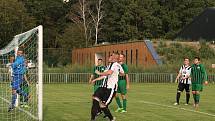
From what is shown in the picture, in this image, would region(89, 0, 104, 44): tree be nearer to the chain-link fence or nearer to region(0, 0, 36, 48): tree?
the chain-link fence

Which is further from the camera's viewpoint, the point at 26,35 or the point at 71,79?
the point at 71,79

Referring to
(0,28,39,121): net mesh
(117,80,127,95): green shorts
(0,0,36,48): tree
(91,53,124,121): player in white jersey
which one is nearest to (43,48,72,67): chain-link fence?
(0,0,36,48): tree

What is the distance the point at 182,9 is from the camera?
302 ft

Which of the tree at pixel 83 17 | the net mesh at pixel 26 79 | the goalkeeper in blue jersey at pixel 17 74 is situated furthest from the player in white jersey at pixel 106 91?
the tree at pixel 83 17

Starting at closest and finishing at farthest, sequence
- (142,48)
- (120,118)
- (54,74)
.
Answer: (120,118) < (54,74) < (142,48)

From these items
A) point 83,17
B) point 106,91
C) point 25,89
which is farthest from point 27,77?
point 83,17

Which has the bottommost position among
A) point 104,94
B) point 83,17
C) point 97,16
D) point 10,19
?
point 104,94

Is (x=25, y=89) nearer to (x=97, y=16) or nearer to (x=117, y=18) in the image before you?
(x=97, y=16)

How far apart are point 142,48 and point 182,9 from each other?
42130 mm

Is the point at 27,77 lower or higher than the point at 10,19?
lower

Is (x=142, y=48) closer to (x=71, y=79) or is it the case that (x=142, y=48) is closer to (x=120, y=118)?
(x=71, y=79)

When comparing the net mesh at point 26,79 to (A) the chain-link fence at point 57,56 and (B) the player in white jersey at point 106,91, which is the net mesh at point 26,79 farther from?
(A) the chain-link fence at point 57,56

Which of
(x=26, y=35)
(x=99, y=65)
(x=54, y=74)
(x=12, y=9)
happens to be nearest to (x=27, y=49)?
(x=26, y=35)

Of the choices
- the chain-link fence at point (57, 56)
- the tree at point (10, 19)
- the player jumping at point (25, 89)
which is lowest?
the player jumping at point (25, 89)
